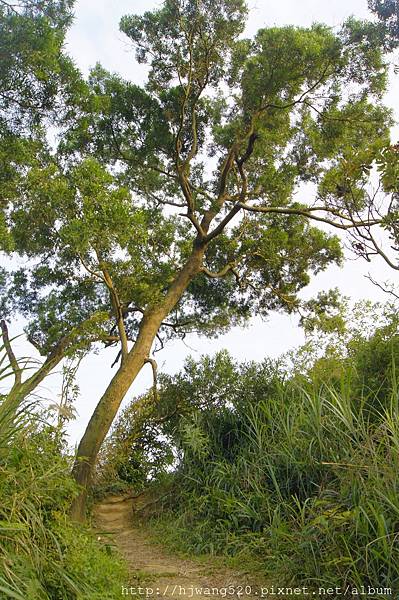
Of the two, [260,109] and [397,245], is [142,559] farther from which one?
[260,109]

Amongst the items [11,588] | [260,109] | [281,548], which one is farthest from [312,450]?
[260,109]

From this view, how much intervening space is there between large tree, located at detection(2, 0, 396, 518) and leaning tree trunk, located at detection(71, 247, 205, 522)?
0.02 m

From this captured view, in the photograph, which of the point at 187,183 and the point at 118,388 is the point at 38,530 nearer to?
the point at 118,388

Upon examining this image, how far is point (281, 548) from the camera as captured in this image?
5102mm

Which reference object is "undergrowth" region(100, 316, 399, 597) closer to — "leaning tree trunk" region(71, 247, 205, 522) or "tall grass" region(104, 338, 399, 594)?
"tall grass" region(104, 338, 399, 594)

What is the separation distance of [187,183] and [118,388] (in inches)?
147

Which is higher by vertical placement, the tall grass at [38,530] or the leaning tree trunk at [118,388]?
the leaning tree trunk at [118,388]

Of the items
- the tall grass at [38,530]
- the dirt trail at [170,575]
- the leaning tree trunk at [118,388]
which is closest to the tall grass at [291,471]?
the dirt trail at [170,575]

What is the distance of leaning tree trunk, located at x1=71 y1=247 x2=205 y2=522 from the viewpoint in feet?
24.8

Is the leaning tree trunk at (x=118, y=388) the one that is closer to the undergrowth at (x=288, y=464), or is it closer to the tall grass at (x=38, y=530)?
the undergrowth at (x=288, y=464)

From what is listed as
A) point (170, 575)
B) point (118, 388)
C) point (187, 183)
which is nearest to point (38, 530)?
point (170, 575)

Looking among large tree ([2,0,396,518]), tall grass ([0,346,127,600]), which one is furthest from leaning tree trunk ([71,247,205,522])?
tall grass ([0,346,127,600])

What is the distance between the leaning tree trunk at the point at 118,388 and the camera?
298 inches

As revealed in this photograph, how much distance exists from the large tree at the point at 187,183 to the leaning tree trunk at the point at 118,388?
0.02 m
